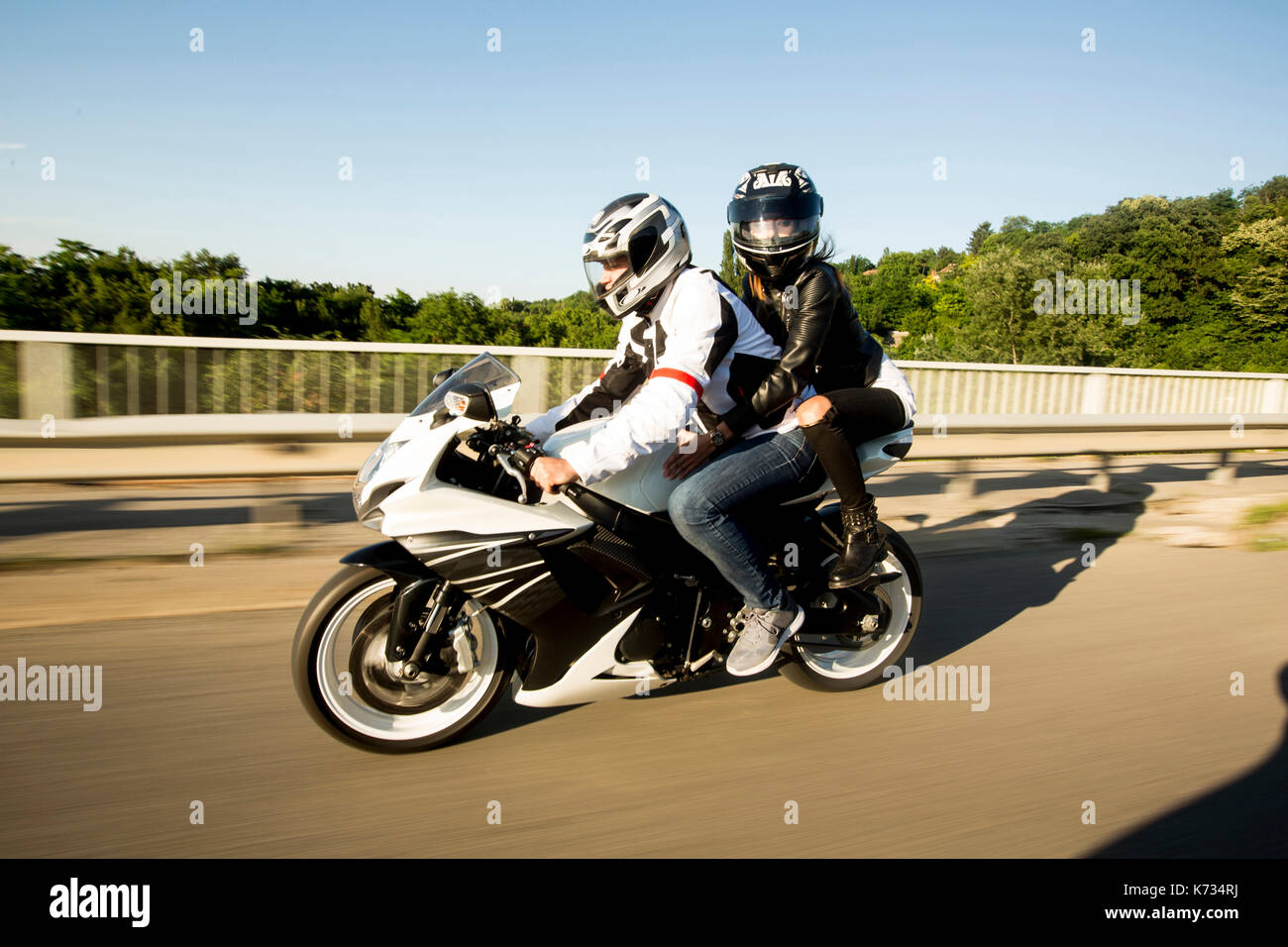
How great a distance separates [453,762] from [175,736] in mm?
945

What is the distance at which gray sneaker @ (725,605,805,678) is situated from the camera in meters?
3.61

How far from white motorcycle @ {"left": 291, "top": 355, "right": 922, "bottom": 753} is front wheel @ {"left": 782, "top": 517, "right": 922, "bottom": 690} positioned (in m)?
0.46

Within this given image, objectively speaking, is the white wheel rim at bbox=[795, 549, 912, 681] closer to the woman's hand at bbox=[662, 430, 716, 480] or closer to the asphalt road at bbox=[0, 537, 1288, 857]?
the asphalt road at bbox=[0, 537, 1288, 857]

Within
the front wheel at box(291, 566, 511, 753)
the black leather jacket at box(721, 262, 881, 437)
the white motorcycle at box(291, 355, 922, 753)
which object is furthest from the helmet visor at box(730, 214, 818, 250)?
the front wheel at box(291, 566, 511, 753)

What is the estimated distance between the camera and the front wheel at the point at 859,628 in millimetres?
3979

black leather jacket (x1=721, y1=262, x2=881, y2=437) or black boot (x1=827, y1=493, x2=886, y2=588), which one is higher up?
black leather jacket (x1=721, y1=262, x2=881, y2=437)

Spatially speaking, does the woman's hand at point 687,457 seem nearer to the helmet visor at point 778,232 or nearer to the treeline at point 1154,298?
the helmet visor at point 778,232

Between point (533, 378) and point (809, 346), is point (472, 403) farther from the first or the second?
point (533, 378)

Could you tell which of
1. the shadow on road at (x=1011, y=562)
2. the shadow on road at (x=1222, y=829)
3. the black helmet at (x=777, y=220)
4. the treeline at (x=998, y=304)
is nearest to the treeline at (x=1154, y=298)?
the treeline at (x=998, y=304)

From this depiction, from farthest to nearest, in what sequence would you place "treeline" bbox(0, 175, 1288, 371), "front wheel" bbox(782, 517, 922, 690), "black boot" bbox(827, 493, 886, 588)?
"treeline" bbox(0, 175, 1288, 371) → "front wheel" bbox(782, 517, 922, 690) → "black boot" bbox(827, 493, 886, 588)

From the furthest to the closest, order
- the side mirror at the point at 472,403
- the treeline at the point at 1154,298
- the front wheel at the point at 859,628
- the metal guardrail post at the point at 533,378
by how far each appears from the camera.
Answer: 1. the treeline at the point at 1154,298
2. the metal guardrail post at the point at 533,378
3. the front wheel at the point at 859,628
4. the side mirror at the point at 472,403

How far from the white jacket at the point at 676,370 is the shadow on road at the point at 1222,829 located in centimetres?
179

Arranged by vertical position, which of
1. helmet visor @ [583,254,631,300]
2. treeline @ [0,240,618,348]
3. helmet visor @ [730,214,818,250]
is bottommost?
helmet visor @ [583,254,631,300]

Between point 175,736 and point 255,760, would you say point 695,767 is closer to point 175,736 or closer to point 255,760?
point 255,760
